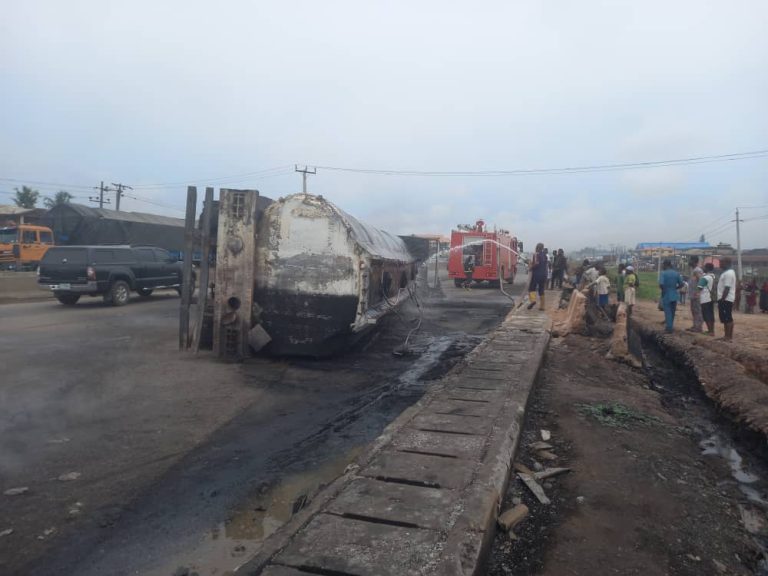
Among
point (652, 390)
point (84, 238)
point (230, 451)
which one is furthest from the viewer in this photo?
point (84, 238)

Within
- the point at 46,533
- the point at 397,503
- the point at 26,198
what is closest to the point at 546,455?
the point at 397,503

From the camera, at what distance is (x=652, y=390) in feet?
26.2

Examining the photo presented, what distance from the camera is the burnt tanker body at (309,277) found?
8109 millimetres

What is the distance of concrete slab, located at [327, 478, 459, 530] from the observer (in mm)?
3023

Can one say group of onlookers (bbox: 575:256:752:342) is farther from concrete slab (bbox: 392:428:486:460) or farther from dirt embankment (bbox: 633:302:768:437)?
concrete slab (bbox: 392:428:486:460)

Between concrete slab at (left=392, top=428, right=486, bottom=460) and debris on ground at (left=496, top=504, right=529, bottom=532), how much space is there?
46 cm

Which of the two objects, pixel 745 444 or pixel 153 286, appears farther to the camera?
pixel 153 286

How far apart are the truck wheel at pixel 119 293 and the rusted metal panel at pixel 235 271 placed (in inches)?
345

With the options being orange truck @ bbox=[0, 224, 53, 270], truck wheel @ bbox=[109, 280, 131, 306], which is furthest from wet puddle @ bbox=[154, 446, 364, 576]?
orange truck @ bbox=[0, 224, 53, 270]

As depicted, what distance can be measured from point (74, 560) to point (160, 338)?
7.41 metres

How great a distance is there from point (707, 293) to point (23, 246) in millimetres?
28273

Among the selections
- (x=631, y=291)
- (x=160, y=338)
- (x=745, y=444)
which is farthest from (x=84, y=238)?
(x=745, y=444)

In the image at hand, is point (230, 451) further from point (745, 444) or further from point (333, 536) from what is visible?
point (745, 444)

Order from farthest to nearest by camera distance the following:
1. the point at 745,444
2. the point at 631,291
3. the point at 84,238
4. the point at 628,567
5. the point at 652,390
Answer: the point at 84,238 < the point at 631,291 < the point at 652,390 < the point at 745,444 < the point at 628,567
